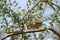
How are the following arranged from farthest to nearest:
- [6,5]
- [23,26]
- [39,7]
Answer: [39,7], [6,5], [23,26]

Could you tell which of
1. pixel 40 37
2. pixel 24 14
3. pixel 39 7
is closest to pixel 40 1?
pixel 39 7

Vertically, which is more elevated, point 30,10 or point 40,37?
point 30,10

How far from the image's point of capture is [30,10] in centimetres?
666

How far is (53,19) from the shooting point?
6.10m

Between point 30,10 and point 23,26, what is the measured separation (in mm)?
837

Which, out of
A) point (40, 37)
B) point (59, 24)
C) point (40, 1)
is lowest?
point (40, 37)

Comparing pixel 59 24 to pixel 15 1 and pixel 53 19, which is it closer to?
pixel 53 19

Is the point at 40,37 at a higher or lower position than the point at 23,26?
lower

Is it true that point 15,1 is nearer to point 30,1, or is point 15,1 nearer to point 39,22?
point 30,1

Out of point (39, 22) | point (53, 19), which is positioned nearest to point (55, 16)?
point (53, 19)

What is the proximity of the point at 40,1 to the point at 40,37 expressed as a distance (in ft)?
3.60

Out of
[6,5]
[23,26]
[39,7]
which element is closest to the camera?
[23,26]

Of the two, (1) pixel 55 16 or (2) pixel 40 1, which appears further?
(2) pixel 40 1

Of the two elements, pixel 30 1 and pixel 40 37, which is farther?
pixel 40 37
